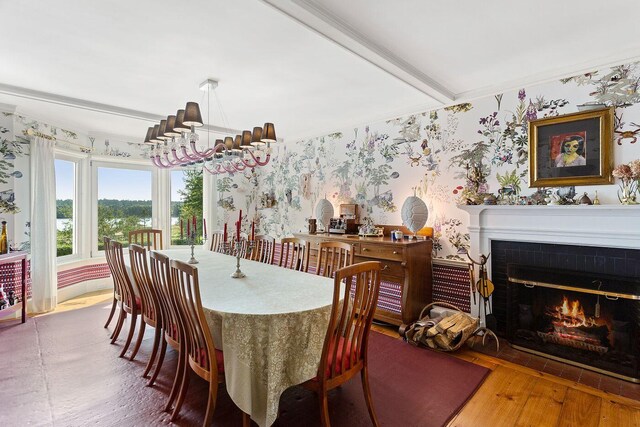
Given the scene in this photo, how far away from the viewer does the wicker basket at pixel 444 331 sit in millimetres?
2848

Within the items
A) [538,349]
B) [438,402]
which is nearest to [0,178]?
[438,402]

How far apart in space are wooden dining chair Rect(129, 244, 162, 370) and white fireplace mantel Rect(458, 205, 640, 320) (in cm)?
279

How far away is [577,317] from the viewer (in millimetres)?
2670

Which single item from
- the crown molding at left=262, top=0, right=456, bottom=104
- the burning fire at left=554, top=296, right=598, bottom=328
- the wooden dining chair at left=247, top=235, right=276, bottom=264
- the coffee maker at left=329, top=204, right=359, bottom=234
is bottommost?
the burning fire at left=554, top=296, right=598, bottom=328

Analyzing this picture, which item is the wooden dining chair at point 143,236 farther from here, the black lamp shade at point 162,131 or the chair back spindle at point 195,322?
the chair back spindle at point 195,322

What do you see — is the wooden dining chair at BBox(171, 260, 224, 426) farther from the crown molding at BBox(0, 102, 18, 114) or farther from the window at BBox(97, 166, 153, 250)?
the window at BBox(97, 166, 153, 250)

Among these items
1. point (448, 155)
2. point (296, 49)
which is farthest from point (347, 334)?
point (448, 155)

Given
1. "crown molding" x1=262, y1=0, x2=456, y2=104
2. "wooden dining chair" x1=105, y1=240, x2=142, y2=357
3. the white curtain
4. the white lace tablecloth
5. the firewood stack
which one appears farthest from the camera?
the white curtain

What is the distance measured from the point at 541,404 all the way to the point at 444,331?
0.87 m

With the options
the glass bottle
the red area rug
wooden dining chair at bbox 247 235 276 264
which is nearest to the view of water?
the glass bottle

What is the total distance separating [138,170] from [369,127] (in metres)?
3.76

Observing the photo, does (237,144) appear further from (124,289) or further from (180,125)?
(124,289)

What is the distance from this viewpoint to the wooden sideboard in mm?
3170

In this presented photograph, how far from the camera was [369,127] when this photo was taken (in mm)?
4102
